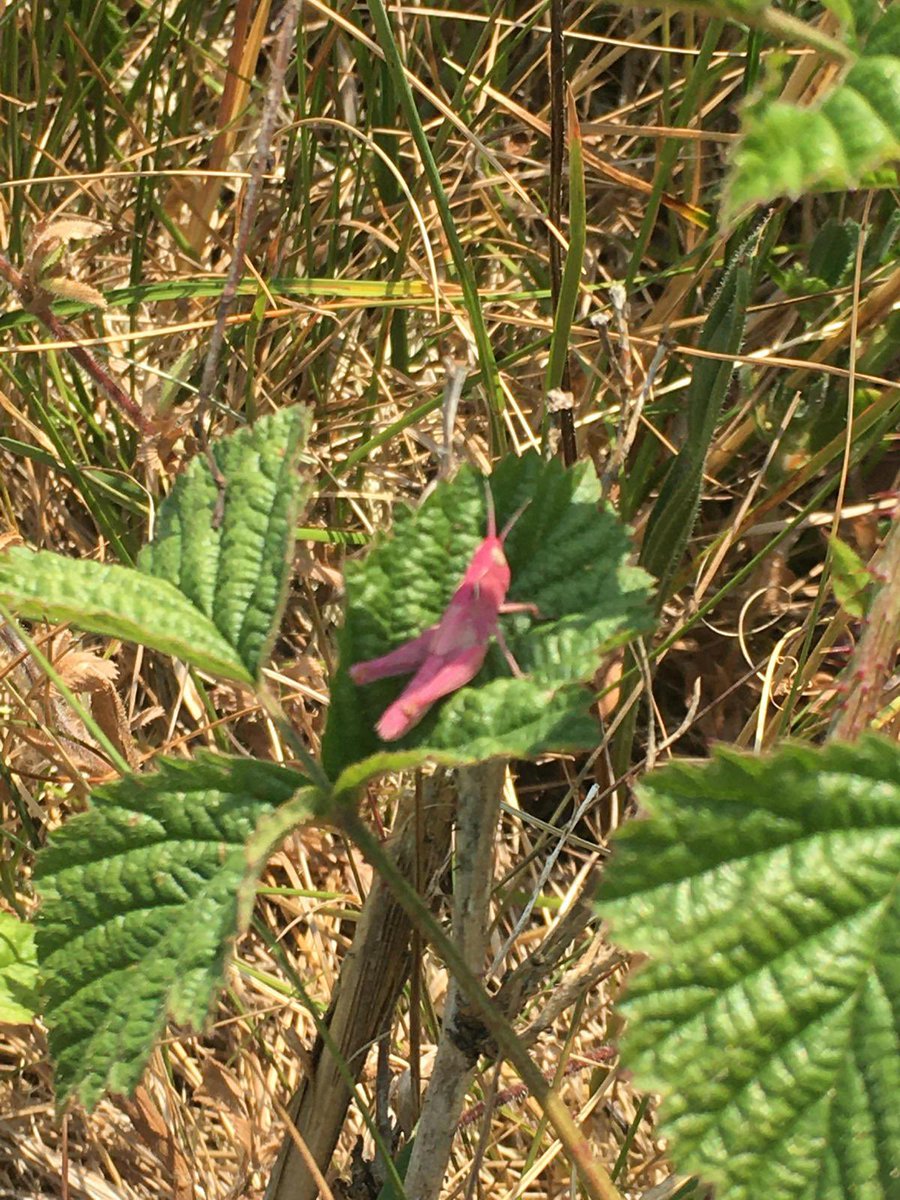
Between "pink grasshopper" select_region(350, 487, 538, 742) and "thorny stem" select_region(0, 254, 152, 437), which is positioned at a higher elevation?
"pink grasshopper" select_region(350, 487, 538, 742)

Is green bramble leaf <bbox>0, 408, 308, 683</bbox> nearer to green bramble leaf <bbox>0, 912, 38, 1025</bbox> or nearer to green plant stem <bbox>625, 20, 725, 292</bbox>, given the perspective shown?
green bramble leaf <bbox>0, 912, 38, 1025</bbox>

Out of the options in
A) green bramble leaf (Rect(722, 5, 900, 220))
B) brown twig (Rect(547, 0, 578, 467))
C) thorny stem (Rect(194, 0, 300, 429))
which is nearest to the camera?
green bramble leaf (Rect(722, 5, 900, 220))

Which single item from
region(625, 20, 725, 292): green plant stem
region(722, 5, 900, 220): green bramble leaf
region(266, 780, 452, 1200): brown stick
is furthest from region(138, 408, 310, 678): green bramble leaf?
region(625, 20, 725, 292): green plant stem

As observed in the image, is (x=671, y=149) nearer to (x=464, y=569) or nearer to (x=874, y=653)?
(x=464, y=569)

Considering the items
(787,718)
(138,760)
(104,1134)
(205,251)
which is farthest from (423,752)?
(205,251)

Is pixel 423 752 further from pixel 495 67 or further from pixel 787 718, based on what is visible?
pixel 495 67
